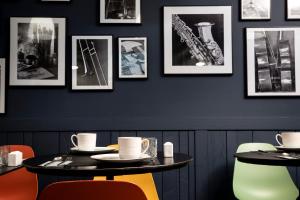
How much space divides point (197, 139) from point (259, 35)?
40.8 inches

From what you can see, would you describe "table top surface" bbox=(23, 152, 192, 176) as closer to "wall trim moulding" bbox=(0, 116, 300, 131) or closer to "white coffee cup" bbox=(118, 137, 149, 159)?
"white coffee cup" bbox=(118, 137, 149, 159)

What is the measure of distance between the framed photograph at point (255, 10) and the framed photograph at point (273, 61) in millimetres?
113

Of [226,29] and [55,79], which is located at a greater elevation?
[226,29]

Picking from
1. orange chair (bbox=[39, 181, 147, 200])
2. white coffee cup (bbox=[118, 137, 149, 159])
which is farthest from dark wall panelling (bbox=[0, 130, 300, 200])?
orange chair (bbox=[39, 181, 147, 200])

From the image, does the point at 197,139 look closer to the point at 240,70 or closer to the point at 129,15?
the point at 240,70

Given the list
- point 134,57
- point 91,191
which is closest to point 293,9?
point 134,57

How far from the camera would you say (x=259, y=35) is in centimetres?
313

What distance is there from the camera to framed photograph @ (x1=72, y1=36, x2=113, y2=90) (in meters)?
3.09

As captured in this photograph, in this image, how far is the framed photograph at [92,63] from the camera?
10.1ft

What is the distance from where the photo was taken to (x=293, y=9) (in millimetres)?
3178

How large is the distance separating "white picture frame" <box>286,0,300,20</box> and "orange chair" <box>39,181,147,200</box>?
266cm

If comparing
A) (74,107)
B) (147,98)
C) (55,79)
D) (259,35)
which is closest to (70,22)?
(55,79)

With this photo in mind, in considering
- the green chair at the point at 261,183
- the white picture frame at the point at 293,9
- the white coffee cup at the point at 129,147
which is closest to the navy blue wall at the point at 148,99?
the white picture frame at the point at 293,9

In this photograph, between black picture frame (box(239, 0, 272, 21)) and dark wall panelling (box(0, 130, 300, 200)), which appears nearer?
dark wall panelling (box(0, 130, 300, 200))
